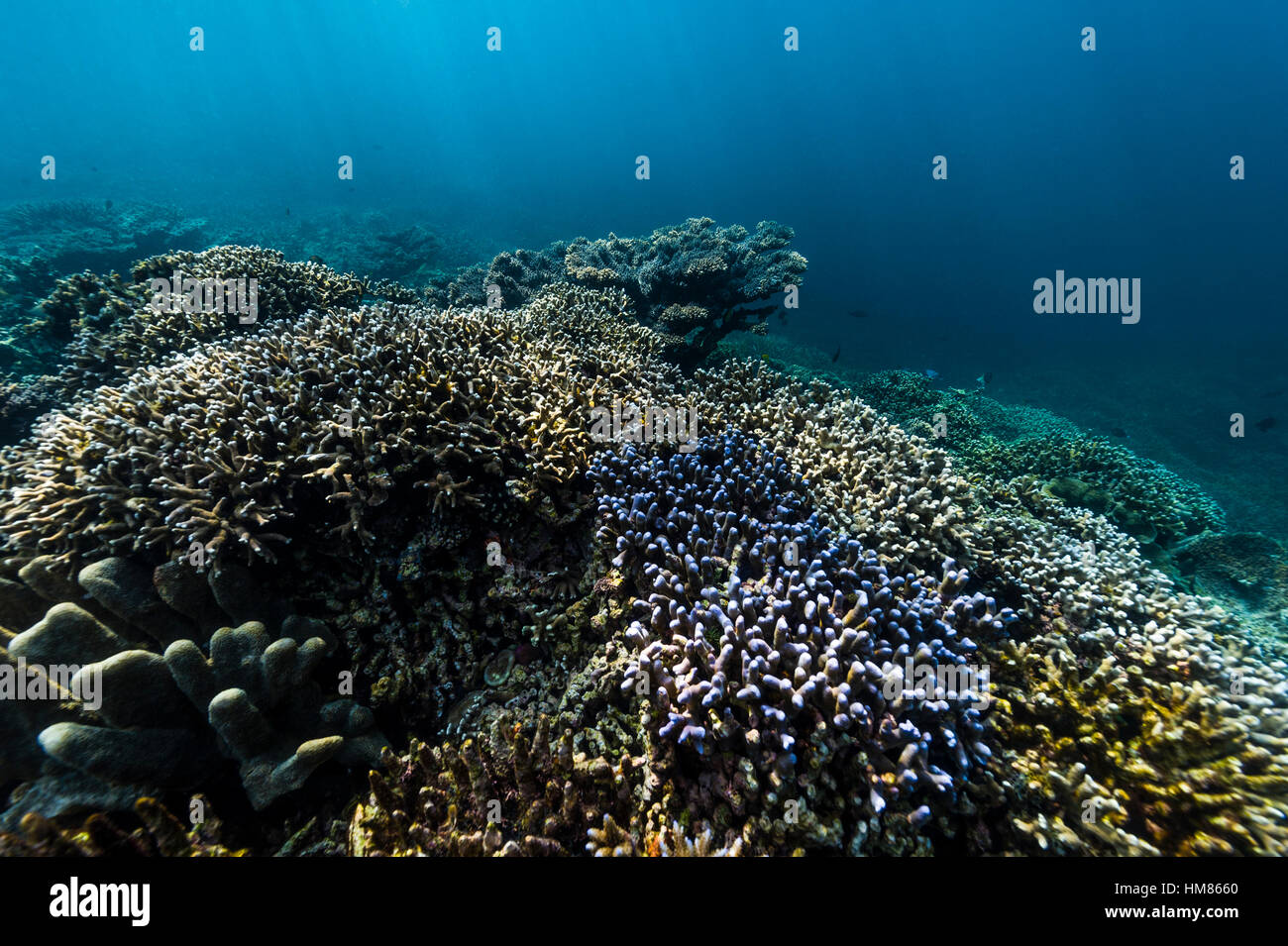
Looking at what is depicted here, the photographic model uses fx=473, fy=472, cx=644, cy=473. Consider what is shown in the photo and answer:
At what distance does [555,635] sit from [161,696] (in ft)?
8.70

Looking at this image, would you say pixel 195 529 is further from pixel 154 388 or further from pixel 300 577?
pixel 154 388

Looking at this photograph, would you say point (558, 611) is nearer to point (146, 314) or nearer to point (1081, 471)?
point (146, 314)

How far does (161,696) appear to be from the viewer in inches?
126

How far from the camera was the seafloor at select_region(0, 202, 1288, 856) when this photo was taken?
286 cm

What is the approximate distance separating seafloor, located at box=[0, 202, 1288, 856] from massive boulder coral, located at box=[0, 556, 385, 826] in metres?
0.02

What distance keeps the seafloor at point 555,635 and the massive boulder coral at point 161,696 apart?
21 millimetres

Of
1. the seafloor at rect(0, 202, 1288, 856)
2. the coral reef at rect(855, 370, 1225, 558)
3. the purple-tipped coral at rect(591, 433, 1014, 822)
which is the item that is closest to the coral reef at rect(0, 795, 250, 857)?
the seafloor at rect(0, 202, 1288, 856)

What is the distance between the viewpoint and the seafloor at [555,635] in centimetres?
286

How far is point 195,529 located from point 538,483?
2618mm

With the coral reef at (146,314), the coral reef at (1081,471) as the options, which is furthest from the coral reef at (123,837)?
the coral reef at (1081,471)

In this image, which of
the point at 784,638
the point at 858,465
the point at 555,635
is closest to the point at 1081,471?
the point at 858,465

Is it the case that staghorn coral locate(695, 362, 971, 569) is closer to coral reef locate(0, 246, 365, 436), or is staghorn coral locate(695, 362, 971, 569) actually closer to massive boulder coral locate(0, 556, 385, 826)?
massive boulder coral locate(0, 556, 385, 826)

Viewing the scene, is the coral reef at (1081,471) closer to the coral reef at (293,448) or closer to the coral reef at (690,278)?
the coral reef at (690,278)
